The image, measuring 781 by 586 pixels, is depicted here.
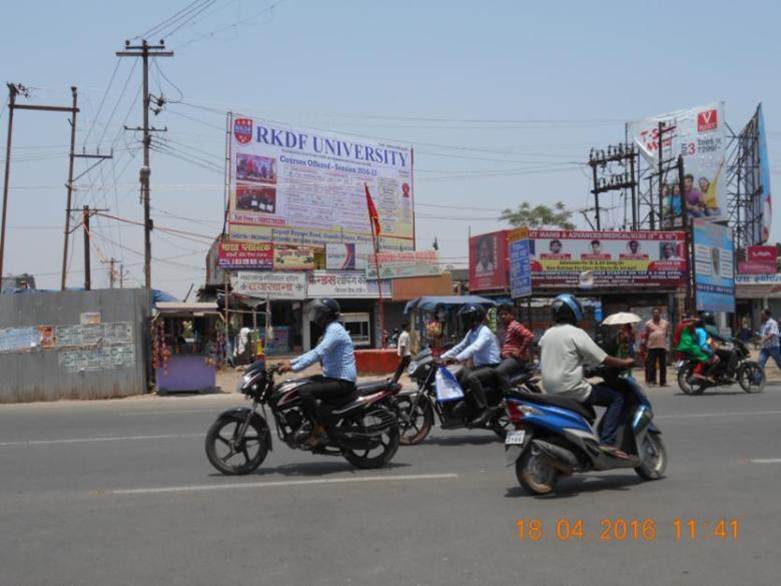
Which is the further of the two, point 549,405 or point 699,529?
point 549,405

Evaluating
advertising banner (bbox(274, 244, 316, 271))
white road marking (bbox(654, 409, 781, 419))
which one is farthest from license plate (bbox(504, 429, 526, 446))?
advertising banner (bbox(274, 244, 316, 271))

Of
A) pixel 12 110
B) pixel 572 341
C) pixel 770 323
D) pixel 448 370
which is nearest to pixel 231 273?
pixel 12 110

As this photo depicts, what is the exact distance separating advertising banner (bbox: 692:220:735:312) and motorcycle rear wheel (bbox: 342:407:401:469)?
19889 millimetres

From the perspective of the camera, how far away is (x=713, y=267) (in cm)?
2655

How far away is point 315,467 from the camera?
811 cm

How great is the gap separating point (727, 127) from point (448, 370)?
130 ft

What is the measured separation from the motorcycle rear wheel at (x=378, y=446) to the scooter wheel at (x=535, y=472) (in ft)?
6.10

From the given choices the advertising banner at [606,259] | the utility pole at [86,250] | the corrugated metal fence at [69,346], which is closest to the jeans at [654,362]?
the advertising banner at [606,259]

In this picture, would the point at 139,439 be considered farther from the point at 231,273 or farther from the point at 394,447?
the point at 231,273

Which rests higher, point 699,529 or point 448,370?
point 448,370

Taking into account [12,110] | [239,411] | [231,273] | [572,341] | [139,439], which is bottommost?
[139,439]

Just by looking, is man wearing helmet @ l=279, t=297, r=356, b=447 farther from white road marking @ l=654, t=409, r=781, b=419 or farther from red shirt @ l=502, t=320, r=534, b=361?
white road marking @ l=654, t=409, r=781, b=419

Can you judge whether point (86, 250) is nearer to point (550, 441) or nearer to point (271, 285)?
point (271, 285)

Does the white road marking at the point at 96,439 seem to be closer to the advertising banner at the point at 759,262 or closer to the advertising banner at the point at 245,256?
the advertising banner at the point at 245,256
